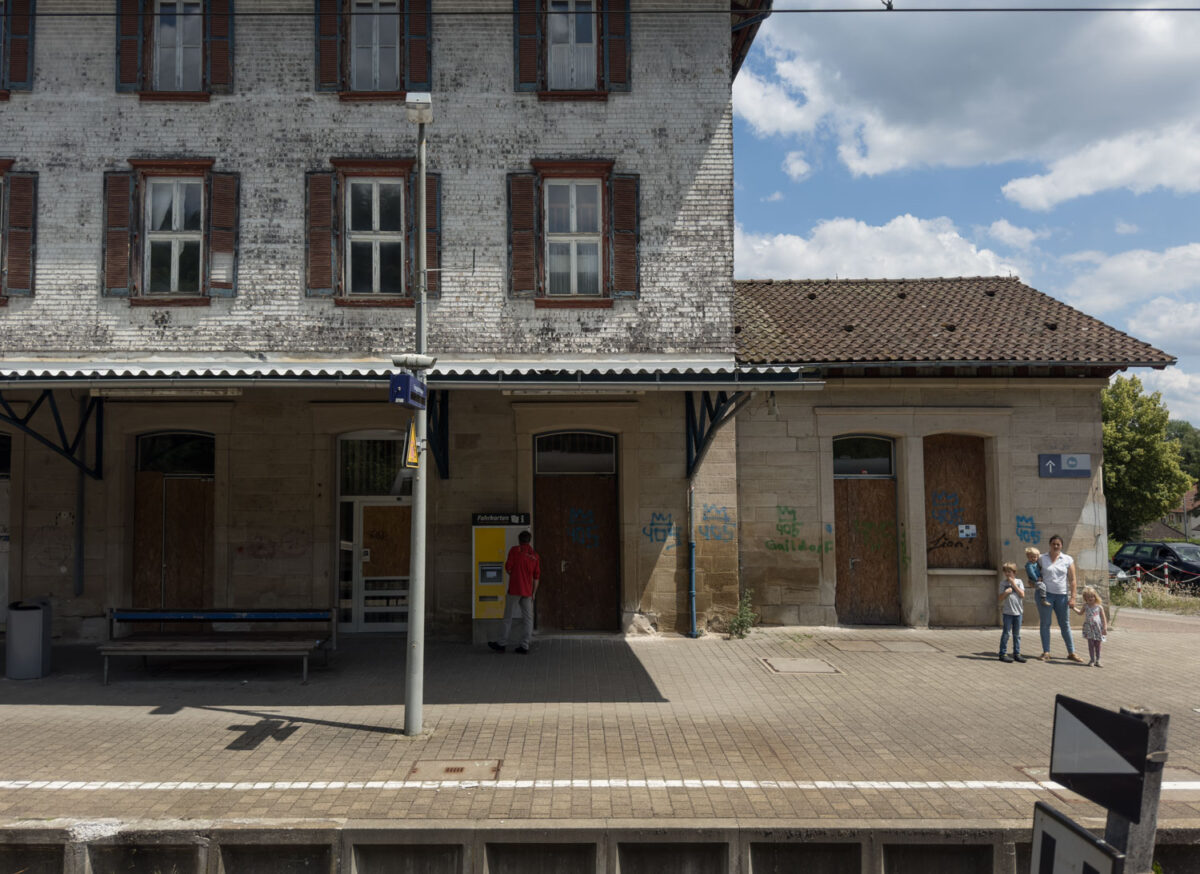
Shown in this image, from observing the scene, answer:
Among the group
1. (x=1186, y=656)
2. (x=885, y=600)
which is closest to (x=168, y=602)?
(x=885, y=600)

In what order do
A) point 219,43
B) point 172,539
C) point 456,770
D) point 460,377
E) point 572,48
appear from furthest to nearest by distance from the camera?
point 172,539 → point 572,48 → point 219,43 → point 460,377 → point 456,770

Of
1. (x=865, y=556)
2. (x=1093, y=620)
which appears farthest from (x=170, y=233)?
(x=1093, y=620)

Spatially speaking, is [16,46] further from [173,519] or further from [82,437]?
[173,519]

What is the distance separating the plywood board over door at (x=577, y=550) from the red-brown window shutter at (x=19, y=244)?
7878 millimetres

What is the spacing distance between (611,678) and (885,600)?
19.5 ft

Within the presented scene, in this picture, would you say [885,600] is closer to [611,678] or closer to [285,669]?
[611,678]

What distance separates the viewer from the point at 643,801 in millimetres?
6645

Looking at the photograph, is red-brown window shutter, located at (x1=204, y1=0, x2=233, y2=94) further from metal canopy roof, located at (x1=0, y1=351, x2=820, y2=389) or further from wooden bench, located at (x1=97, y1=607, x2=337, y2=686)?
wooden bench, located at (x1=97, y1=607, x2=337, y2=686)

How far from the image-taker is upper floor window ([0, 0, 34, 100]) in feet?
42.2

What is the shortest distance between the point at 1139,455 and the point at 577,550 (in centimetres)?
3311

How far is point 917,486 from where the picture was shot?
14.6 m

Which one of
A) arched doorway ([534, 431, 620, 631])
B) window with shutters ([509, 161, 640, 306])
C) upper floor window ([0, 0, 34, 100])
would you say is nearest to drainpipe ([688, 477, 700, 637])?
Answer: arched doorway ([534, 431, 620, 631])

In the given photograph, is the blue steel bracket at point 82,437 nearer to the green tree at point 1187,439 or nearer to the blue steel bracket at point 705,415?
the blue steel bracket at point 705,415

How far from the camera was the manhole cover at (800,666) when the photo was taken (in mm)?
11500
